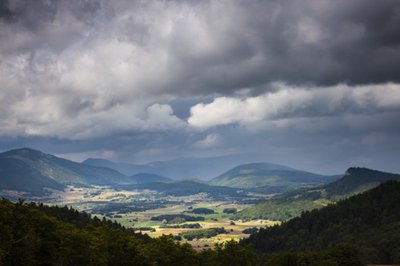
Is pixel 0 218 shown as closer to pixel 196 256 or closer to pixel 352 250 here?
pixel 196 256

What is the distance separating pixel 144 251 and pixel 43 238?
29.3 meters

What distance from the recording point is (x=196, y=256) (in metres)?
139

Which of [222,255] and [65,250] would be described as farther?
[222,255]

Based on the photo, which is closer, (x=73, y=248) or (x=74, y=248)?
(x=73, y=248)

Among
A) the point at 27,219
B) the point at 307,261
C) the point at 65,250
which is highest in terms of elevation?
the point at 27,219

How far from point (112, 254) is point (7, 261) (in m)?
30.7

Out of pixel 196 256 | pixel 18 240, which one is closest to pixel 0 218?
pixel 18 240

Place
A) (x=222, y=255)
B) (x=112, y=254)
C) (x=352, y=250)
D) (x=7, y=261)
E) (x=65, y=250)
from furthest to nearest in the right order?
(x=352, y=250)
(x=222, y=255)
(x=112, y=254)
(x=65, y=250)
(x=7, y=261)

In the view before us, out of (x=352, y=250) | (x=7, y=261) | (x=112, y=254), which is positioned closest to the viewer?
(x=7, y=261)

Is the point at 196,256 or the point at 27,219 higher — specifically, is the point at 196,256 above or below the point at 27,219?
below

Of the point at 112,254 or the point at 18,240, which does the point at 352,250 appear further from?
the point at 18,240

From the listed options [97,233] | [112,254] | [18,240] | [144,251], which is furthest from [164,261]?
[18,240]

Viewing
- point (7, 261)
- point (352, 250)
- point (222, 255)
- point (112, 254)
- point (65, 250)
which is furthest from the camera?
point (352, 250)

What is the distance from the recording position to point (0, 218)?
347 ft
